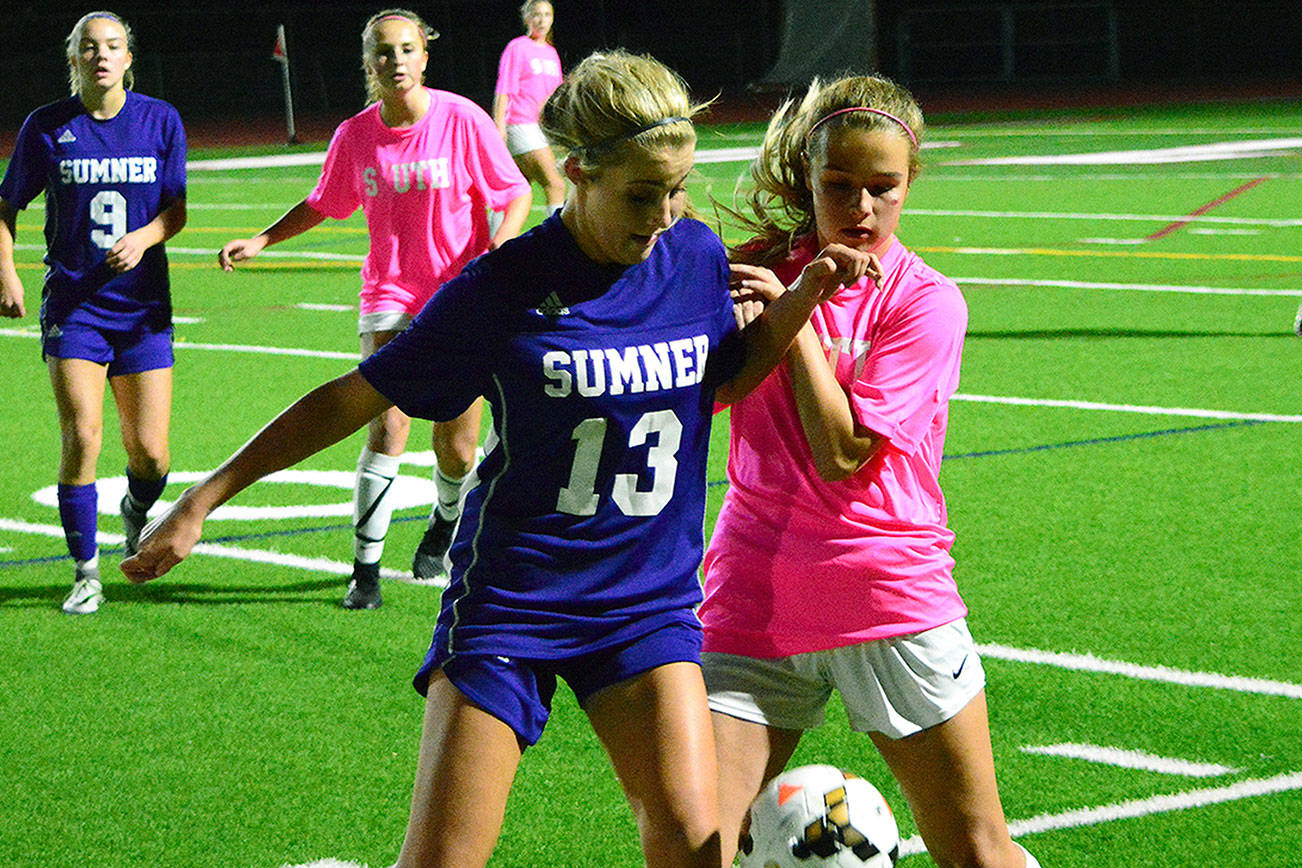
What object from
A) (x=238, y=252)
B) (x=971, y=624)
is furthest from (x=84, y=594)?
(x=971, y=624)

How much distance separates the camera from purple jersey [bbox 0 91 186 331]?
26.5ft

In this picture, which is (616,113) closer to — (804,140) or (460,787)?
(804,140)

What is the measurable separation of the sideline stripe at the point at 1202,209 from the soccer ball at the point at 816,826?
16.1 m

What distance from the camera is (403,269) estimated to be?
8.13 meters

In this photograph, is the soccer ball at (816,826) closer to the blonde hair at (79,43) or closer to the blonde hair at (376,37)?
the blonde hair at (376,37)

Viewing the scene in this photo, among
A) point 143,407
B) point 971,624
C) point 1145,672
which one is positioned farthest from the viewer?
point 143,407

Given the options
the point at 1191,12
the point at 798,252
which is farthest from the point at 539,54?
the point at 1191,12

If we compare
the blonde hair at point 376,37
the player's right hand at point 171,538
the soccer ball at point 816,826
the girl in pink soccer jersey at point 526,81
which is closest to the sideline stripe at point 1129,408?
the blonde hair at point 376,37

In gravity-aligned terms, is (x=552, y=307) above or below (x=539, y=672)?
above

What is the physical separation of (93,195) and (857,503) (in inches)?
195

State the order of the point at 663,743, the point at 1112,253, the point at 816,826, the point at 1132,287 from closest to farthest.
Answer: the point at 663,743 → the point at 816,826 → the point at 1132,287 → the point at 1112,253

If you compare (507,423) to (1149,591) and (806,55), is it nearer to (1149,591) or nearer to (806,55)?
(1149,591)

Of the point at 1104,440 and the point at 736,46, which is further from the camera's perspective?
the point at 736,46

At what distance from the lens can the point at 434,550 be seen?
27.1 ft
